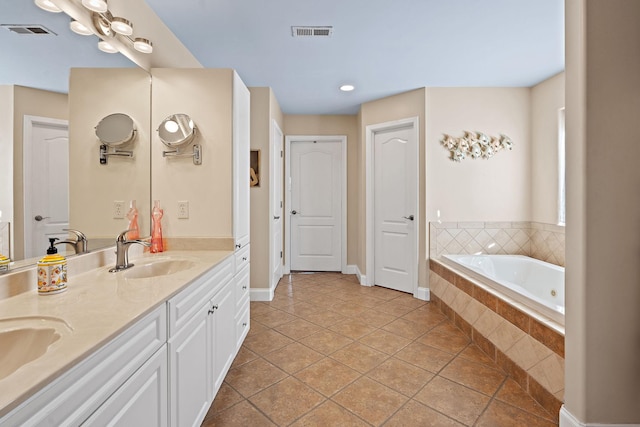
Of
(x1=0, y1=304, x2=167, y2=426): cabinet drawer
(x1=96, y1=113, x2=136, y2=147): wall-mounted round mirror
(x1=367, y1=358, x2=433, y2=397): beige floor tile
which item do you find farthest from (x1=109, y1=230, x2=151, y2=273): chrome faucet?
Answer: (x1=367, y1=358, x2=433, y2=397): beige floor tile

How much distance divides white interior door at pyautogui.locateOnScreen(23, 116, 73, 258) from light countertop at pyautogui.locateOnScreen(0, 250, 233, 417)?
0.22 metres

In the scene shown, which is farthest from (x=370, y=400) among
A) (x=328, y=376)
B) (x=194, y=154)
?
(x=194, y=154)

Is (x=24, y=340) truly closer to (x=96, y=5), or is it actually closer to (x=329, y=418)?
(x=329, y=418)

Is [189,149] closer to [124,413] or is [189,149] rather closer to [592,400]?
[124,413]

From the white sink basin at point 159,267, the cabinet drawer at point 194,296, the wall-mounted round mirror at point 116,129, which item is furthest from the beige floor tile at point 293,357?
the wall-mounted round mirror at point 116,129

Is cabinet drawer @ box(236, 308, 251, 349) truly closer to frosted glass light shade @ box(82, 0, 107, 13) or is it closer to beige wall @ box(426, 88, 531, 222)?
frosted glass light shade @ box(82, 0, 107, 13)

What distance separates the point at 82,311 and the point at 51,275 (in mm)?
329

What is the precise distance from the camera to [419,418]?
1652 mm

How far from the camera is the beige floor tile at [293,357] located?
2.16 m

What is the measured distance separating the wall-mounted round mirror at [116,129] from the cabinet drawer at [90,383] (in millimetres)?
1244

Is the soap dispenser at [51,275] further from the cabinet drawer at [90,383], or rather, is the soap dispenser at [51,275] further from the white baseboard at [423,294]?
the white baseboard at [423,294]

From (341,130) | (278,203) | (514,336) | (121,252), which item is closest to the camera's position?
(121,252)

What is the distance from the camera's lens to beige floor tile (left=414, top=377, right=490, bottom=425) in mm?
1683

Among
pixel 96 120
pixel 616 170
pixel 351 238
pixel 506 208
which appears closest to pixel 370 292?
pixel 351 238
